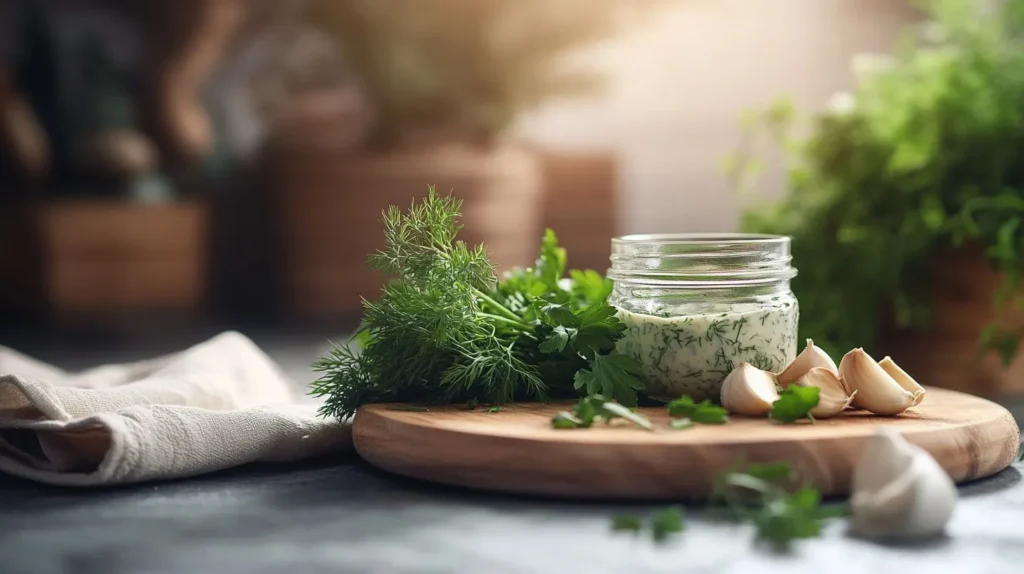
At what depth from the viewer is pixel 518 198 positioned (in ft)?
7.95

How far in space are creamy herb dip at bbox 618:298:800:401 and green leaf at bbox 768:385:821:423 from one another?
3.8 inches

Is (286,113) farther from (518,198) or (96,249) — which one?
(518,198)

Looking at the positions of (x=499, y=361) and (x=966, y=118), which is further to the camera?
(x=966, y=118)

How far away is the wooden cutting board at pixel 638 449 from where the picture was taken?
0.80 meters

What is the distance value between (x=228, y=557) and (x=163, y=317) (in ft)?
6.89

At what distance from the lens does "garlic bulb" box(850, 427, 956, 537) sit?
2.32 ft

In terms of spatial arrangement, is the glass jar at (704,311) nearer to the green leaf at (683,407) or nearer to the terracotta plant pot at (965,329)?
the green leaf at (683,407)

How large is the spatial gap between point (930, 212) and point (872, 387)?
0.67 m

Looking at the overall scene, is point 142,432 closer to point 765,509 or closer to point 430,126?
point 765,509

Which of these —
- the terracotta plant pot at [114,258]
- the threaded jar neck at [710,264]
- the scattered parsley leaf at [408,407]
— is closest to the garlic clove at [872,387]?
the threaded jar neck at [710,264]

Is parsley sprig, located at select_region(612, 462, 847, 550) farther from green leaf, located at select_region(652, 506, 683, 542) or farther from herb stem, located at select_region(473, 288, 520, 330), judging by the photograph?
herb stem, located at select_region(473, 288, 520, 330)

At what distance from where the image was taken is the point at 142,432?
872 millimetres

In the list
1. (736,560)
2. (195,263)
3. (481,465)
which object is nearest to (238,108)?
(195,263)

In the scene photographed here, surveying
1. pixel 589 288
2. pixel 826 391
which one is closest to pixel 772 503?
pixel 826 391
